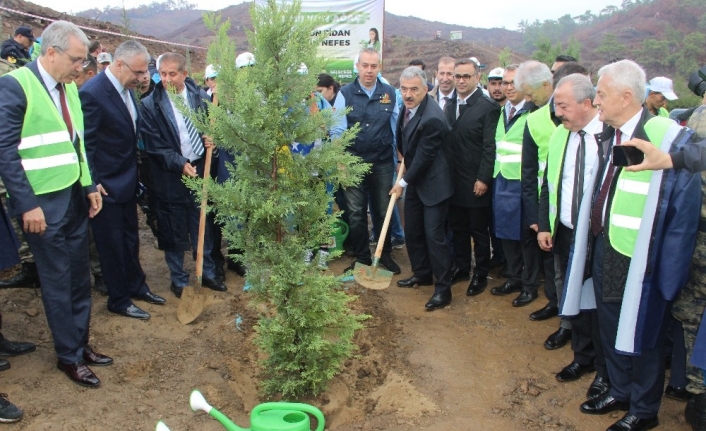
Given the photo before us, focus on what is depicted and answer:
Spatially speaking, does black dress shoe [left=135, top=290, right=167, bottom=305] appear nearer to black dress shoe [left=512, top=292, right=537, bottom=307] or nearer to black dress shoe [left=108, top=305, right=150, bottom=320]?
black dress shoe [left=108, top=305, right=150, bottom=320]

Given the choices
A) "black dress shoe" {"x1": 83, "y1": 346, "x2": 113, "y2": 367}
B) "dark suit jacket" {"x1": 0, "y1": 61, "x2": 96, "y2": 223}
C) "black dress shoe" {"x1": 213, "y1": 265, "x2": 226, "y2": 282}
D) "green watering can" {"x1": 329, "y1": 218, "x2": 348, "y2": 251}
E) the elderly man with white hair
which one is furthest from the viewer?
"green watering can" {"x1": 329, "y1": 218, "x2": 348, "y2": 251}

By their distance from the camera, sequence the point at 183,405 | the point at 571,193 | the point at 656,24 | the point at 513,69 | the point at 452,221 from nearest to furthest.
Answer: the point at 183,405 → the point at 571,193 → the point at 513,69 → the point at 452,221 → the point at 656,24

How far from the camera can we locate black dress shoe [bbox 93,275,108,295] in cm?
540

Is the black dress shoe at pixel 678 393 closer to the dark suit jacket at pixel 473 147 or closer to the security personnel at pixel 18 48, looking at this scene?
the dark suit jacket at pixel 473 147

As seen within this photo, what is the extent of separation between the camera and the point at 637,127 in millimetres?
3205

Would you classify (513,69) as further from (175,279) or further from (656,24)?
(656,24)

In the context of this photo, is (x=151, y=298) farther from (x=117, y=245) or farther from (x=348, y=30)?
(x=348, y=30)

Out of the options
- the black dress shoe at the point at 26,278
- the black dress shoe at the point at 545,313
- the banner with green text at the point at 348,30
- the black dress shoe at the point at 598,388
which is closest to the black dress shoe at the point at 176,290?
the black dress shoe at the point at 26,278

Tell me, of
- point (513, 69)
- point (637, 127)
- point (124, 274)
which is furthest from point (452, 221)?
point (124, 274)

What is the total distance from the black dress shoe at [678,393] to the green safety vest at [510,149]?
212cm

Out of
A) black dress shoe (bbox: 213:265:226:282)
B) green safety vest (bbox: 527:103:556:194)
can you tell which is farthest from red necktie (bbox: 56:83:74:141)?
green safety vest (bbox: 527:103:556:194)

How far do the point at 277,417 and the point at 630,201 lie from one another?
7.43ft

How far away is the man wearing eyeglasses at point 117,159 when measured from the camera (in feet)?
15.1

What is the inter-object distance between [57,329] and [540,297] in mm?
4182
